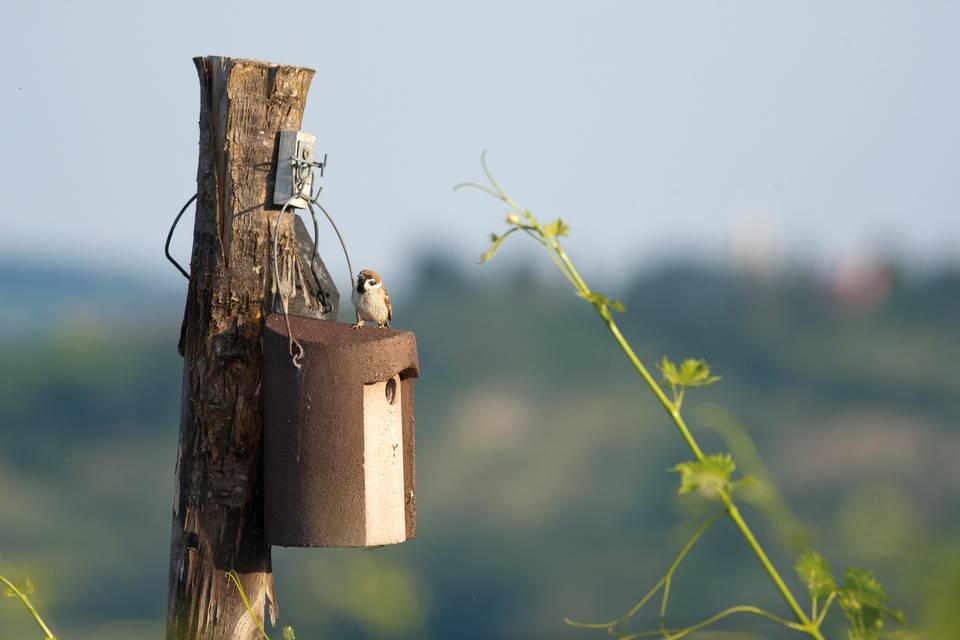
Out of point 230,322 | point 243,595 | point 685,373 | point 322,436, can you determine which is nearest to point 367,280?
point 230,322

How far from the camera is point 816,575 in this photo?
205 centimetres

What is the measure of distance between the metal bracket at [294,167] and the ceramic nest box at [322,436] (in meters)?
0.37

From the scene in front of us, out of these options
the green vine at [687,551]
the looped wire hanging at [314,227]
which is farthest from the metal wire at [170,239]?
the green vine at [687,551]

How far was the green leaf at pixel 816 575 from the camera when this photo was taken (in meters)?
2.04

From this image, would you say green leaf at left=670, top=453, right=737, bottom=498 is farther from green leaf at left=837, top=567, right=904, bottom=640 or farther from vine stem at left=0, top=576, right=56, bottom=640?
vine stem at left=0, top=576, right=56, bottom=640

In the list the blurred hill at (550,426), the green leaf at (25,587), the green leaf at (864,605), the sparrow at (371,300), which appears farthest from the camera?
the blurred hill at (550,426)

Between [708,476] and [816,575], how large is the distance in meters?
0.31

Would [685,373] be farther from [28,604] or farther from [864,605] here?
[28,604]

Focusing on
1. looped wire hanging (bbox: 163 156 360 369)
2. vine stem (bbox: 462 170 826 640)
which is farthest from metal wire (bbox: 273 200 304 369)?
vine stem (bbox: 462 170 826 640)

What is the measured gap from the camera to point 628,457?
2000cm

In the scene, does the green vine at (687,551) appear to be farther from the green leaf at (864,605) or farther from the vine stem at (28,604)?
the vine stem at (28,604)

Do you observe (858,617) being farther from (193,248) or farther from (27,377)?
(27,377)

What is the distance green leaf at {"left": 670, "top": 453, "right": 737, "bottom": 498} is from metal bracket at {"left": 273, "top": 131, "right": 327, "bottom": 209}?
6.31 feet

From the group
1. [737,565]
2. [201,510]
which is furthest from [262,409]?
[737,565]
